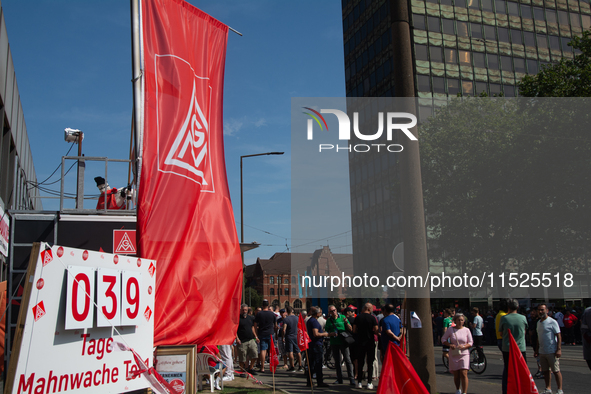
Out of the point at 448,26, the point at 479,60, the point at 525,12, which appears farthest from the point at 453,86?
the point at 525,12

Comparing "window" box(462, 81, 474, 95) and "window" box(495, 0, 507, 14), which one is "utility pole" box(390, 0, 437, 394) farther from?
"window" box(495, 0, 507, 14)

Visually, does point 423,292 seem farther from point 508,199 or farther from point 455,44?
point 455,44

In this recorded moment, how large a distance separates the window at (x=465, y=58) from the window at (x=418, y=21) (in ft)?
15.7

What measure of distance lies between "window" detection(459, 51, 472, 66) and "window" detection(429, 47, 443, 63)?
2260mm

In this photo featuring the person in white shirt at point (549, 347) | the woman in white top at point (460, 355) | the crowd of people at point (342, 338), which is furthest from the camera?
the crowd of people at point (342, 338)

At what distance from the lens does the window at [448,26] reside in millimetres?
51787

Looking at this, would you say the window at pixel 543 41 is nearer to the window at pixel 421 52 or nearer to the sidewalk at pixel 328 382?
the window at pixel 421 52

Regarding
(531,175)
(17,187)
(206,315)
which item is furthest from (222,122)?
(531,175)

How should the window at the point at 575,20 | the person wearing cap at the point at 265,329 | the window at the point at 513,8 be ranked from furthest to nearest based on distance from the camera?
the window at the point at 575,20 → the window at the point at 513,8 → the person wearing cap at the point at 265,329

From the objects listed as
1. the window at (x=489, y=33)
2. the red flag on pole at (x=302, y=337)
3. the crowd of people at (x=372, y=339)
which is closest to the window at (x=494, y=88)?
the window at (x=489, y=33)

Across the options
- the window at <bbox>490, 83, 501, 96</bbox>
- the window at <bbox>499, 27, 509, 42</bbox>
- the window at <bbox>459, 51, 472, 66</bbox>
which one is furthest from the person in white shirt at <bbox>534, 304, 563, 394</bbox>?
the window at <bbox>499, 27, 509, 42</bbox>

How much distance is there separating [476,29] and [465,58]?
3572mm

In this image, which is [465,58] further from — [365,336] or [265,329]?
[365,336]

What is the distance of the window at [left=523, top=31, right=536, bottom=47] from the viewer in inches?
2114
